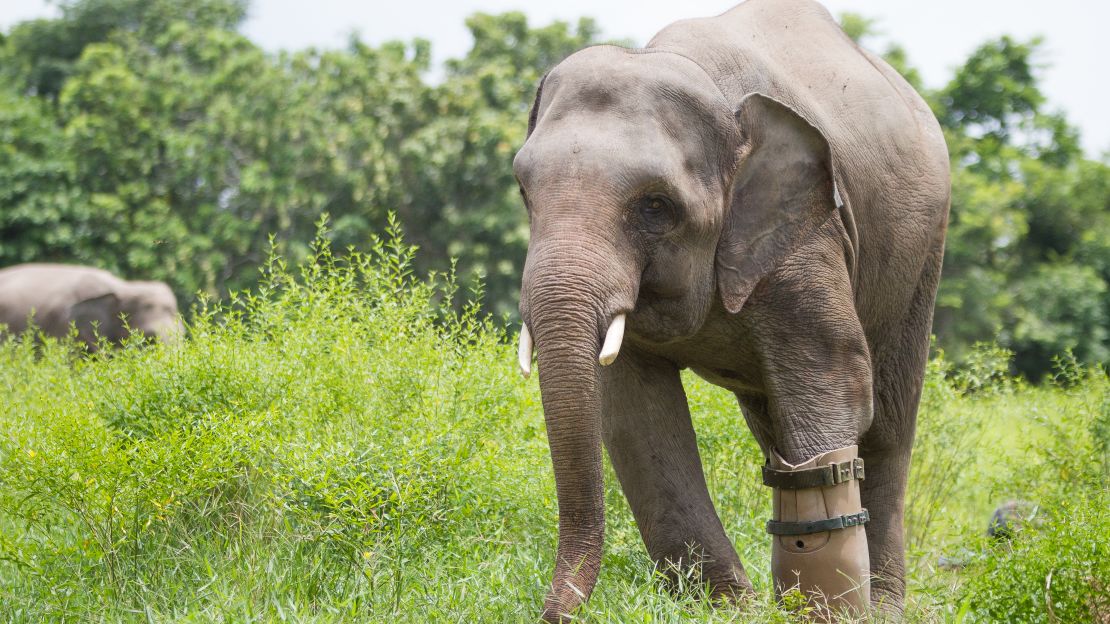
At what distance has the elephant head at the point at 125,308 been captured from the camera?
15539 millimetres

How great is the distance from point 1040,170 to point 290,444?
2249 centimetres

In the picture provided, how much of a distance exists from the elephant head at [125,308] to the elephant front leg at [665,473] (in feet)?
39.4

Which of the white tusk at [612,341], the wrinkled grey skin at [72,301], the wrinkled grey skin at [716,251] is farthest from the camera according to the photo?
the wrinkled grey skin at [72,301]

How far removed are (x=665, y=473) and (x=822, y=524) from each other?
22.8 inches

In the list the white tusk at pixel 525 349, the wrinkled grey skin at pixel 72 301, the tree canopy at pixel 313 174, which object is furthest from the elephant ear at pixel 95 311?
the white tusk at pixel 525 349

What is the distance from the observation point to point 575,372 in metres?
3.50

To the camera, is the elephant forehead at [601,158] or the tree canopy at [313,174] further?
the tree canopy at [313,174]

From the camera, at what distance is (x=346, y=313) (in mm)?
6594

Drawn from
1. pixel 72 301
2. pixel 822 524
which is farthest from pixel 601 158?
pixel 72 301

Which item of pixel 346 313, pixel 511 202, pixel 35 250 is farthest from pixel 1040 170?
pixel 346 313

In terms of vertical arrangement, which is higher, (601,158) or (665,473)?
(601,158)

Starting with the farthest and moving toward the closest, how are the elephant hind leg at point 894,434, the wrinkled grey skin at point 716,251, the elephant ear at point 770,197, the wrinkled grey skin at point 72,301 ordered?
the wrinkled grey skin at point 72,301, the elephant hind leg at point 894,434, the elephant ear at point 770,197, the wrinkled grey skin at point 716,251

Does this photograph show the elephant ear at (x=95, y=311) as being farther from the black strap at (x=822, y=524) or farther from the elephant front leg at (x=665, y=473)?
the black strap at (x=822, y=524)

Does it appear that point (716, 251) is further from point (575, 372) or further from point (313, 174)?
point (313, 174)
